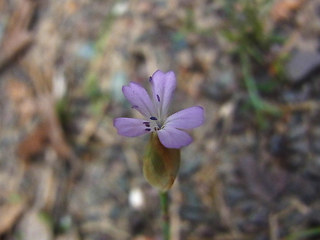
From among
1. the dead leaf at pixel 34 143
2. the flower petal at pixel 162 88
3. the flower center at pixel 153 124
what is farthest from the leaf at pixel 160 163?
the dead leaf at pixel 34 143

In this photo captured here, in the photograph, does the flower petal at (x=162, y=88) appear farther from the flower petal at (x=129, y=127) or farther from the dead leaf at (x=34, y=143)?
the dead leaf at (x=34, y=143)

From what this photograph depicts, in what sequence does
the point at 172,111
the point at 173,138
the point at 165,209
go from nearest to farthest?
the point at 173,138
the point at 165,209
the point at 172,111

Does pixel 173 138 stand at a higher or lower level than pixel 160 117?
lower

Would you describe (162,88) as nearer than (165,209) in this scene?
Yes

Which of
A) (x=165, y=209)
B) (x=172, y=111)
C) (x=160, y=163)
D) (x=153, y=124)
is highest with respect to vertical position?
(x=172, y=111)

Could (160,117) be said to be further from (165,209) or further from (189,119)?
(165,209)

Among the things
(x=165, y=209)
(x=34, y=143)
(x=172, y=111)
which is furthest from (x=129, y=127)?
(x=34, y=143)

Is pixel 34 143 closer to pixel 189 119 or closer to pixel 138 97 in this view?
pixel 138 97

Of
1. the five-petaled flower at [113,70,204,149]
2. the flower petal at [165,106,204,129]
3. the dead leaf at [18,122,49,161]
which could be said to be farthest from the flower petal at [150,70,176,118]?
the dead leaf at [18,122,49,161]

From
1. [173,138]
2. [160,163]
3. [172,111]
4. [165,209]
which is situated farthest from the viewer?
[172,111]
